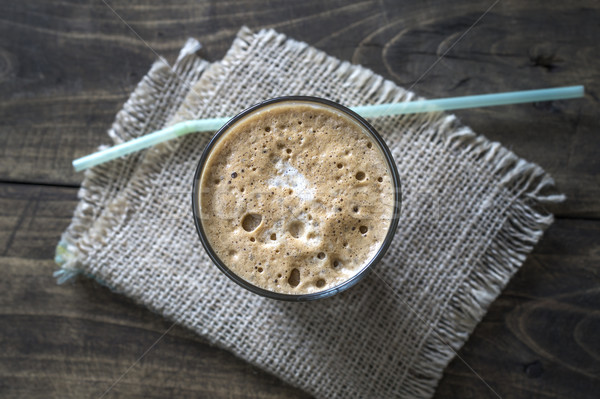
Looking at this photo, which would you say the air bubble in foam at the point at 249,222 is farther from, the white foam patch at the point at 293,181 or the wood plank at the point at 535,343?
the wood plank at the point at 535,343

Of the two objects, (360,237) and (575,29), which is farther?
(575,29)

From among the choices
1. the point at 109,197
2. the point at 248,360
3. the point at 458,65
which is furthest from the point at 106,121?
the point at 458,65

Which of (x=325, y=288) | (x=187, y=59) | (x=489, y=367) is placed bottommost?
(x=489, y=367)

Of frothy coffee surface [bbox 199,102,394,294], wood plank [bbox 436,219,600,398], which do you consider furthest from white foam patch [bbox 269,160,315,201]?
wood plank [bbox 436,219,600,398]

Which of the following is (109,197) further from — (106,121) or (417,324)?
(417,324)

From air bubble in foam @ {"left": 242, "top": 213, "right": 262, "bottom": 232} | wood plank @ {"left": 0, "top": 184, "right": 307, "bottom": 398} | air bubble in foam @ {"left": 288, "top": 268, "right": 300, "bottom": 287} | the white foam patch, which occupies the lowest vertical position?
wood plank @ {"left": 0, "top": 184, "right": 307, "bottom": 398}

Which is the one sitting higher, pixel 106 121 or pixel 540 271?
pixel 106 121

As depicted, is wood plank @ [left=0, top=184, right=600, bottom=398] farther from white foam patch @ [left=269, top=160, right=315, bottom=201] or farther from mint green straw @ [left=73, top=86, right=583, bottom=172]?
white foam patch @ [left=269, top=160, right=315, bottom=201]

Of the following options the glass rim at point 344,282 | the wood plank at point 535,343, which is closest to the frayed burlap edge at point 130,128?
the glass rim at point 344,282
